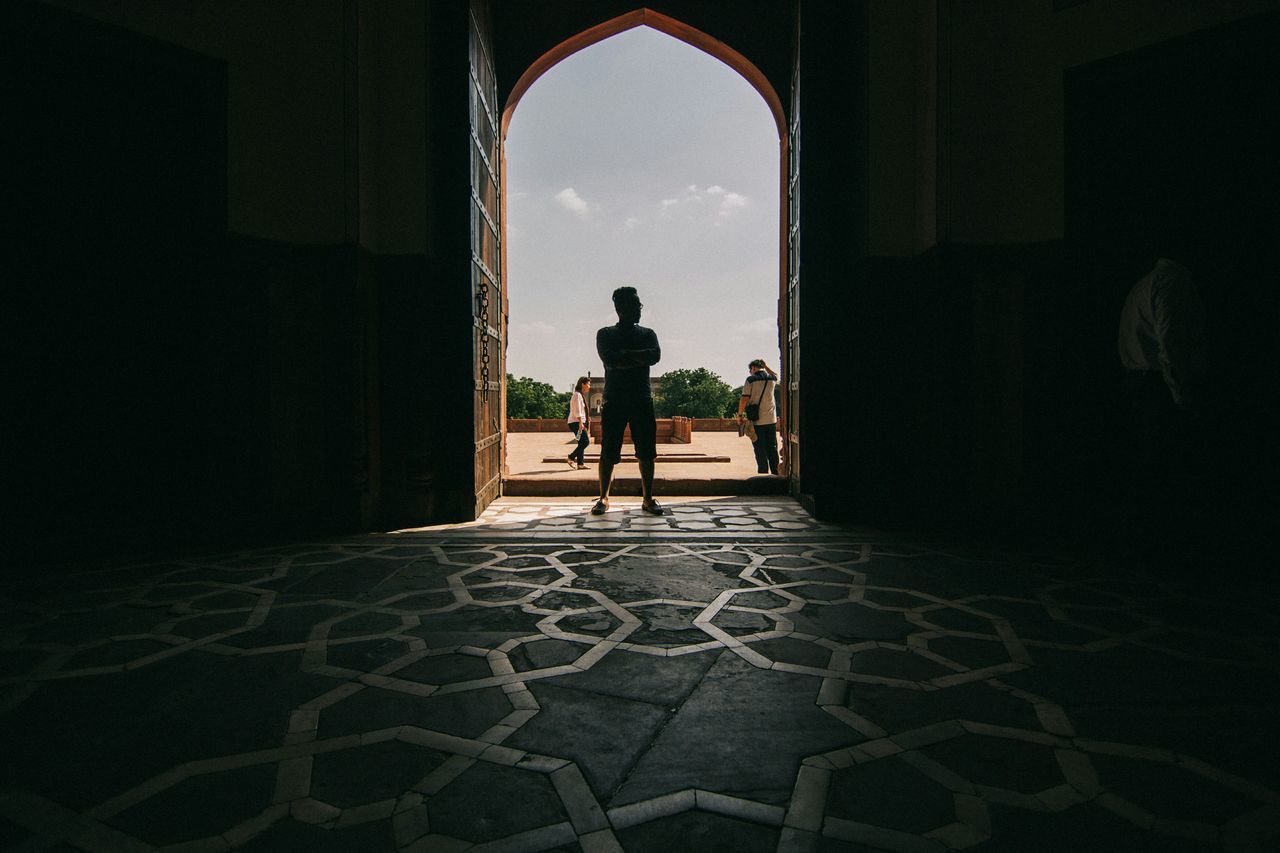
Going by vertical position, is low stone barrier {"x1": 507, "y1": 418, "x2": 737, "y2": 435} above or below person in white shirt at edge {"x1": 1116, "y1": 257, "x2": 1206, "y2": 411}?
below

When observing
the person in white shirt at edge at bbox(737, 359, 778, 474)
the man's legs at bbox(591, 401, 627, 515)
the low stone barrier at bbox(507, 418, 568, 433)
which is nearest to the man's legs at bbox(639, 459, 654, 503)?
the man's legs at bbox(591, 401, 627, 515)

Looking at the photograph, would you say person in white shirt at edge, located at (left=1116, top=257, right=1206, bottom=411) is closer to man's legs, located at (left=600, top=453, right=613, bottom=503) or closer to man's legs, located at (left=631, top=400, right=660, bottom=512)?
man's legs, located at (left=631, top=400, right=660, bottom=512)

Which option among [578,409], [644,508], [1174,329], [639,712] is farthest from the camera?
[578,409]

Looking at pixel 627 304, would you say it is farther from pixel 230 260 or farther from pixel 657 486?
pixel 230 260

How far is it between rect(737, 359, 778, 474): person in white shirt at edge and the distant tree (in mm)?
61598

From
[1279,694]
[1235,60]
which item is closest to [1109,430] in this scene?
[1235,60]

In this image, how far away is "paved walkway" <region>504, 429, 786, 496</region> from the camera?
7.39 m

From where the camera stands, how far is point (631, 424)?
6.15 m

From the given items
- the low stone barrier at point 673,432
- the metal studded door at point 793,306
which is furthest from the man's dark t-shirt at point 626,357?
the low stone barrier at point 673,432

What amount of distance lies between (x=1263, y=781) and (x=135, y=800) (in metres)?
2.65

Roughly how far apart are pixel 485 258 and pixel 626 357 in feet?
5.35

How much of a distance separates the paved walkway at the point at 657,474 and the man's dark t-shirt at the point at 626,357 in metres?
1.55

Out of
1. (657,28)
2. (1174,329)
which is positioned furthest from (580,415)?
(1174,329)

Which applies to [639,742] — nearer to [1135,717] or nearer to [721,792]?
[721,792]
